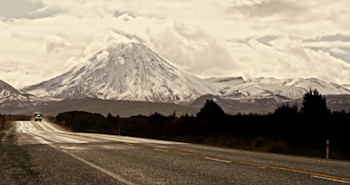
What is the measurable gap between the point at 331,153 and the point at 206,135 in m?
12.8

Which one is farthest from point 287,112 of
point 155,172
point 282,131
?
point 155,172

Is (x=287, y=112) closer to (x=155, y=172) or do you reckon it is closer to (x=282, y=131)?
(x=282, y=131)

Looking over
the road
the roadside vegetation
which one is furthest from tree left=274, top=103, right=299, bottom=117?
the road

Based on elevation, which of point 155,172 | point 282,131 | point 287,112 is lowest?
point 155,172

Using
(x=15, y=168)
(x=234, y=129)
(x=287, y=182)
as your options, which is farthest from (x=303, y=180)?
(x=234, y=129)

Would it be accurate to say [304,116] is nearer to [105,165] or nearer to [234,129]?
[234,129]

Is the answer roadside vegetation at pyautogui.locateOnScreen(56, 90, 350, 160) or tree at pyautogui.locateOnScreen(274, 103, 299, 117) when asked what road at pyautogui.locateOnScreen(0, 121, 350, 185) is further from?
tree at pyautogui.locateOnScreen(274, 103, 299, 117)

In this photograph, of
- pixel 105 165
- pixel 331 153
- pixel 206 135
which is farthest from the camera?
pixel 206 135

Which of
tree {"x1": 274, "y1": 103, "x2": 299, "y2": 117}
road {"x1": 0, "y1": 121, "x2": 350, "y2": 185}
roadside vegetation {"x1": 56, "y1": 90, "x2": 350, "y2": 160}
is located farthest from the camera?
tree {"x1": 274, "y1": 103, "x2": 299, "y2": 117}

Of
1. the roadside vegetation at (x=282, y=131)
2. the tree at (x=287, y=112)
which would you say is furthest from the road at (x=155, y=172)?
the tree at (x=287, y=112)

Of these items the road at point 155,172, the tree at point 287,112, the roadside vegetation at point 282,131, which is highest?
the tree at point 287,112

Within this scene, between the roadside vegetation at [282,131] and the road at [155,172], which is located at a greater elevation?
the roadside vegetation at [282,131]

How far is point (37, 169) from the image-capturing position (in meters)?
11.0

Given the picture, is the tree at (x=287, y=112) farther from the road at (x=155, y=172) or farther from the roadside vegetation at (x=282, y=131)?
the road at (x=155, y=172)
